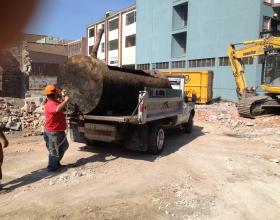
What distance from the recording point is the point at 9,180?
601 cm

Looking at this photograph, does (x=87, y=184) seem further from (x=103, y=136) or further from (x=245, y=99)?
(x=245, y=99)

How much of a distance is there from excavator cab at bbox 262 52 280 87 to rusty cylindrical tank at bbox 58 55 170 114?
10.3m

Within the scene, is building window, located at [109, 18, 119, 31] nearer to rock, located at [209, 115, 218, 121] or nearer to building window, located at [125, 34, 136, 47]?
building window, located at [125, 34, 136, 47]

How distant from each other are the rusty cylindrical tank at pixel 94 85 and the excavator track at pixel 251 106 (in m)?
9.42

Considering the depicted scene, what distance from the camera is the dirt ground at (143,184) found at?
4742 millimetres

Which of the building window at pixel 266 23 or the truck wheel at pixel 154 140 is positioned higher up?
the building window at pixel 266 23

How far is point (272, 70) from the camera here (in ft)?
52.7

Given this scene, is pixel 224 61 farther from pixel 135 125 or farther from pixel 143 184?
pixel 143 184

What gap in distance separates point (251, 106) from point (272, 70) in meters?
2.03

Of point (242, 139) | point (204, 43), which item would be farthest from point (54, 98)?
point (204, 43)

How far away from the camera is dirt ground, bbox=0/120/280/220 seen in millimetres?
4742

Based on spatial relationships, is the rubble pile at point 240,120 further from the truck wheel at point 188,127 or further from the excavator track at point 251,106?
the truck wheel at point 188,127

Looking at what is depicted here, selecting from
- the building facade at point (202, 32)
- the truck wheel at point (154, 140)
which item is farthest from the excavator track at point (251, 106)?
the truck wheel at point (154, 140)

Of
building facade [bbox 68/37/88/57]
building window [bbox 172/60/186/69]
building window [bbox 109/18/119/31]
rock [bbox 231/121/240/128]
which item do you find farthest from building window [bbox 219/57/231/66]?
building window [bbox 109/18/119/31]
